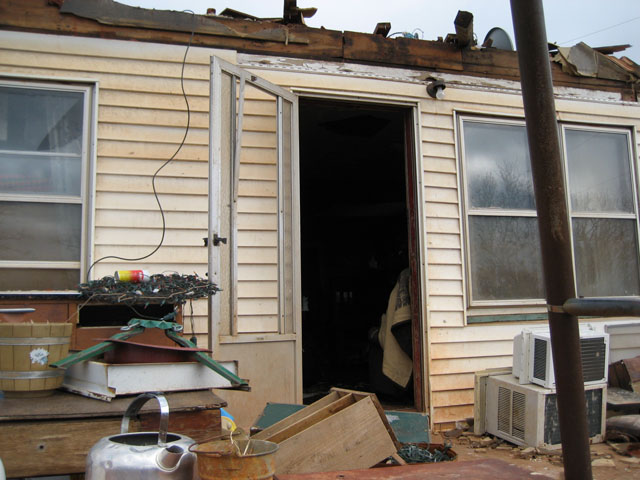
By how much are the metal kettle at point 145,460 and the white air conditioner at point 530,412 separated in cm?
315

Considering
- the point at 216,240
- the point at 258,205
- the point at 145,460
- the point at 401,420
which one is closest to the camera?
the point at 145,460

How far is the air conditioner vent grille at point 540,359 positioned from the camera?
444 centimetres

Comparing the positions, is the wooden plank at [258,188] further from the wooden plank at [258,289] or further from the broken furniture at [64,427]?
the broken furniture at [64,427]

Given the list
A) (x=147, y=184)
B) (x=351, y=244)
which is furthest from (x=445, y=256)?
(x=351, y=244)

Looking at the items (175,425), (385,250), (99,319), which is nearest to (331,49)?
(99,319)

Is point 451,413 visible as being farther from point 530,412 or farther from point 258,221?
point 258,221

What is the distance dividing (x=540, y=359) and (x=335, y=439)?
209 centimetres

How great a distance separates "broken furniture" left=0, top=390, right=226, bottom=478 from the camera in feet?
7.13

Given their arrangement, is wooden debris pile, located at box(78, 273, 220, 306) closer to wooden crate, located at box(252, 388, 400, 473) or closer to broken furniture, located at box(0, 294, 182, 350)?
broken furniture, located at box(0, 294, 182, 350)

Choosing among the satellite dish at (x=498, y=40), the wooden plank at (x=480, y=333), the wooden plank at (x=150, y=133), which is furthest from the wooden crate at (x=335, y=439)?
the satellite dish at (x=498, y=40)

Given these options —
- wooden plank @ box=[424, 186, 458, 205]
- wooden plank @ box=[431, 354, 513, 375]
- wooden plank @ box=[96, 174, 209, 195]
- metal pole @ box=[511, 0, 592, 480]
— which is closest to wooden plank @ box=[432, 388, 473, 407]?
wooden plank @ box=[431, 354, 513, 375]

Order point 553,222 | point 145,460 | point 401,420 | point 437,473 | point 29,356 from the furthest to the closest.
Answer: point 401,420 → point 29,356 → point 437,473 → point 145,460 → point 553,222

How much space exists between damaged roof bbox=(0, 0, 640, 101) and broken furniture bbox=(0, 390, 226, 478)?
10.6ft

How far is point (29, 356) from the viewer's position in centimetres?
235
